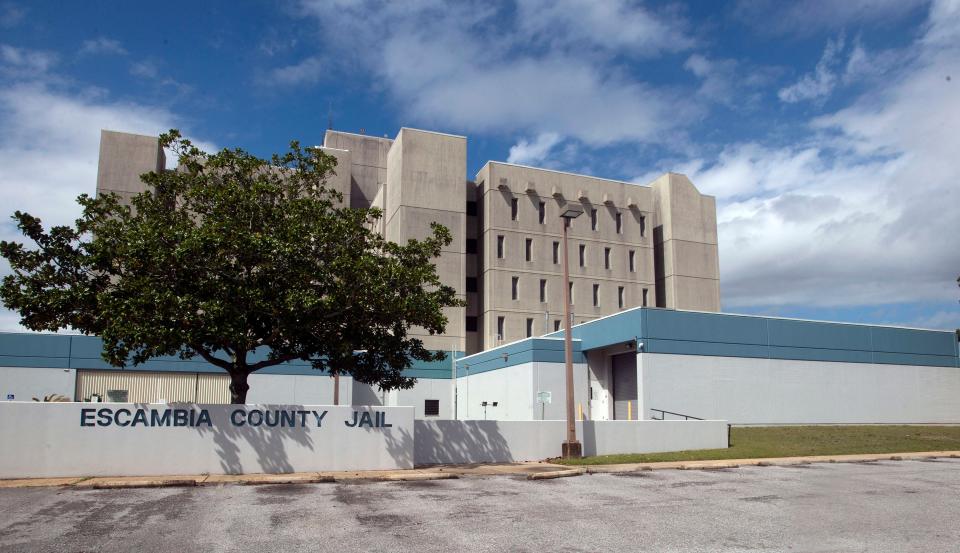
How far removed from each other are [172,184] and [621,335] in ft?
79.5

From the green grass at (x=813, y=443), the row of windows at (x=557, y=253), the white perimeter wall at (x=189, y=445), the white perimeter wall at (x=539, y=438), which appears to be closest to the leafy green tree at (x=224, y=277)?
the white perimeter wall at (x=189, y=445)

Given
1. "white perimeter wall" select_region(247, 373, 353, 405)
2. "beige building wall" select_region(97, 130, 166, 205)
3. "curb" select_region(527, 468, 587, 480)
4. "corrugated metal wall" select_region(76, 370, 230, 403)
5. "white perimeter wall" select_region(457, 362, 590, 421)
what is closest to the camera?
"curb" select_region(527, 468, 587, 480)

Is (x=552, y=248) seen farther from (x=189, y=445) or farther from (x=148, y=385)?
(x=189, y=445)

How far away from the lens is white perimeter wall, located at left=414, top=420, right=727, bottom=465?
23484 mm

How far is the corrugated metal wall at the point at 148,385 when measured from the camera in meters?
46.7

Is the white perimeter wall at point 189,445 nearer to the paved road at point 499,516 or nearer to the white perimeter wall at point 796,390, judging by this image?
the paved road at point 499,516

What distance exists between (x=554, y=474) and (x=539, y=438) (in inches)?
207

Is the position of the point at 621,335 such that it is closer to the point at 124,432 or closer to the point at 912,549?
the point at 124,432

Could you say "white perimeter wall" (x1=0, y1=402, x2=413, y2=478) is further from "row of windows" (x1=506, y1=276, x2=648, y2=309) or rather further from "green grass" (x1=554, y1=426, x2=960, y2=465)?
"row of windows" (x1=506, y1=276, x2=648, y2=309)

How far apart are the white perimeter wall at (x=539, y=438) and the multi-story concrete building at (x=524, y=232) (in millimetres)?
33281

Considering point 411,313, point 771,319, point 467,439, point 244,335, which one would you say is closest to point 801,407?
point 771,319

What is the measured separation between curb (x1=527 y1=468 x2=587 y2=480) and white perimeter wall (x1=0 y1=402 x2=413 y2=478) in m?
3.89

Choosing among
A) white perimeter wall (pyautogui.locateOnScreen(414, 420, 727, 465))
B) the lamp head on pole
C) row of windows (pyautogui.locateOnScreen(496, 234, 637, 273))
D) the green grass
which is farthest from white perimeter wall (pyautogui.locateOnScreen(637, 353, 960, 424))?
row of windows (pyautogui.locateOnScreen(496, 234, 637, 273))

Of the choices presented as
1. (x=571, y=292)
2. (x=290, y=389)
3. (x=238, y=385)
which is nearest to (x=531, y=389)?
(x=290, y=389)
